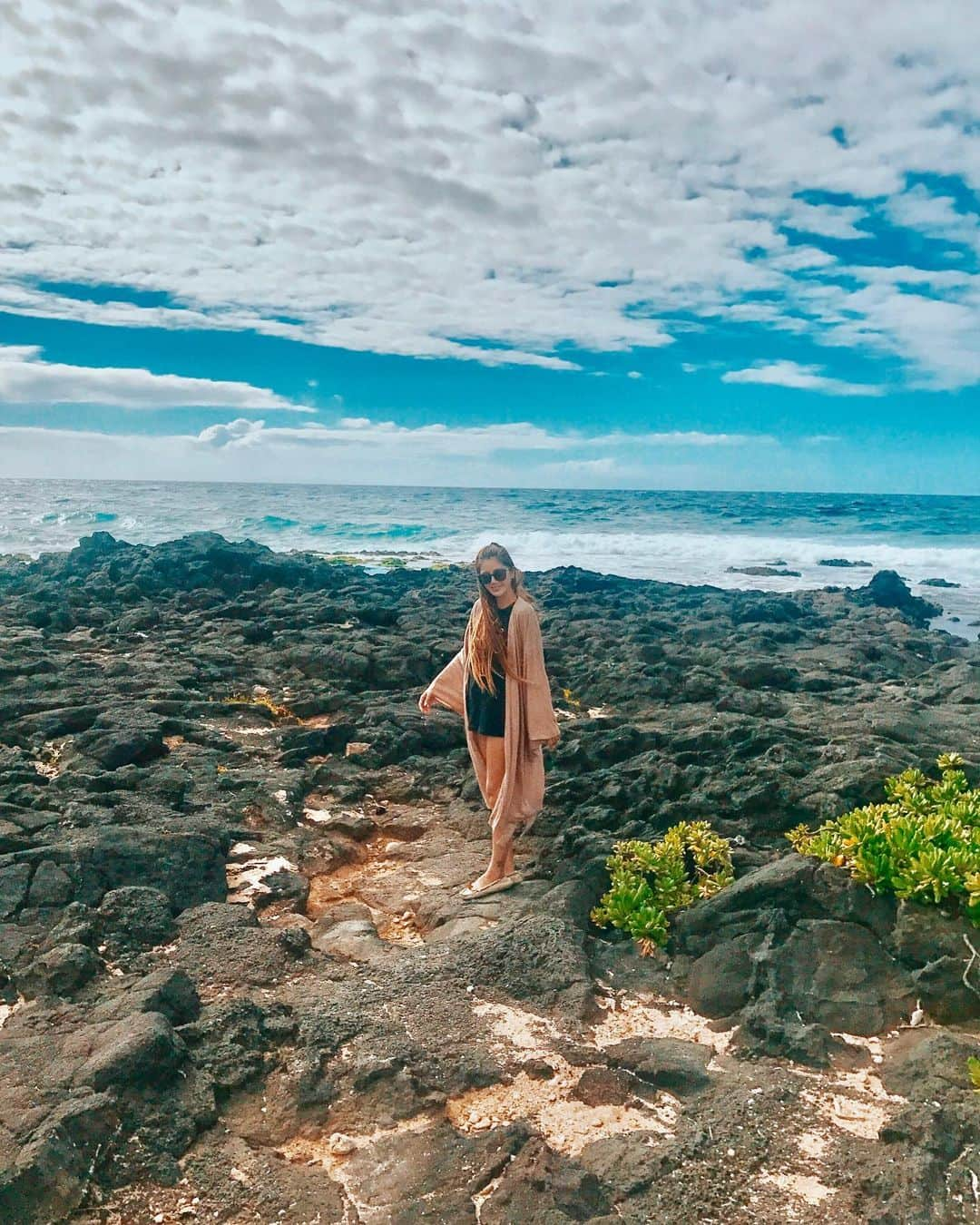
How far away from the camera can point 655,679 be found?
14.8 m

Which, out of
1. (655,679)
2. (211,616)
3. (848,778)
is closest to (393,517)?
(211,616)

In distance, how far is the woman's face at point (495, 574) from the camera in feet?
24.4

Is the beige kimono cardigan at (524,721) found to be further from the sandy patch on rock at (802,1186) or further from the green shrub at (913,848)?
the sandy patch on rock at (802,1186)

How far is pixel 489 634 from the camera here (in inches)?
299

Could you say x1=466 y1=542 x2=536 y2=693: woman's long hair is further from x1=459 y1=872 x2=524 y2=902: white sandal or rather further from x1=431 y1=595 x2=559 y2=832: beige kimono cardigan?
x1=459 y1=872 x2=524 y2=902: white sandal

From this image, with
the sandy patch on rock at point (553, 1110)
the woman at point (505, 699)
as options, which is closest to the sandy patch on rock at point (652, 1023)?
the sandy patch on rock at point (553, 1110)

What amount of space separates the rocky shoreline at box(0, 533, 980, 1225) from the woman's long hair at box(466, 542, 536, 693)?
1.78 meters

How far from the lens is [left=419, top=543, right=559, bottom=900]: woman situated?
24.5ft

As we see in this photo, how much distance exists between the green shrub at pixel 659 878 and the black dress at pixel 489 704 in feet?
4.89

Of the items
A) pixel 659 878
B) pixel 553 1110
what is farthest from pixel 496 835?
pixel 553 1110

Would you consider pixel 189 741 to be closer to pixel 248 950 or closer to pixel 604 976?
pixel 248 950

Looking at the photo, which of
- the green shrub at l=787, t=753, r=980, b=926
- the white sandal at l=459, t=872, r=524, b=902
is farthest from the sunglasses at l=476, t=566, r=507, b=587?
the green shrub at l=787, t=753, r=980, b=926

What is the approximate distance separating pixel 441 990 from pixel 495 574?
3.27m

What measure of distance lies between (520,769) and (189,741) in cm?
551
